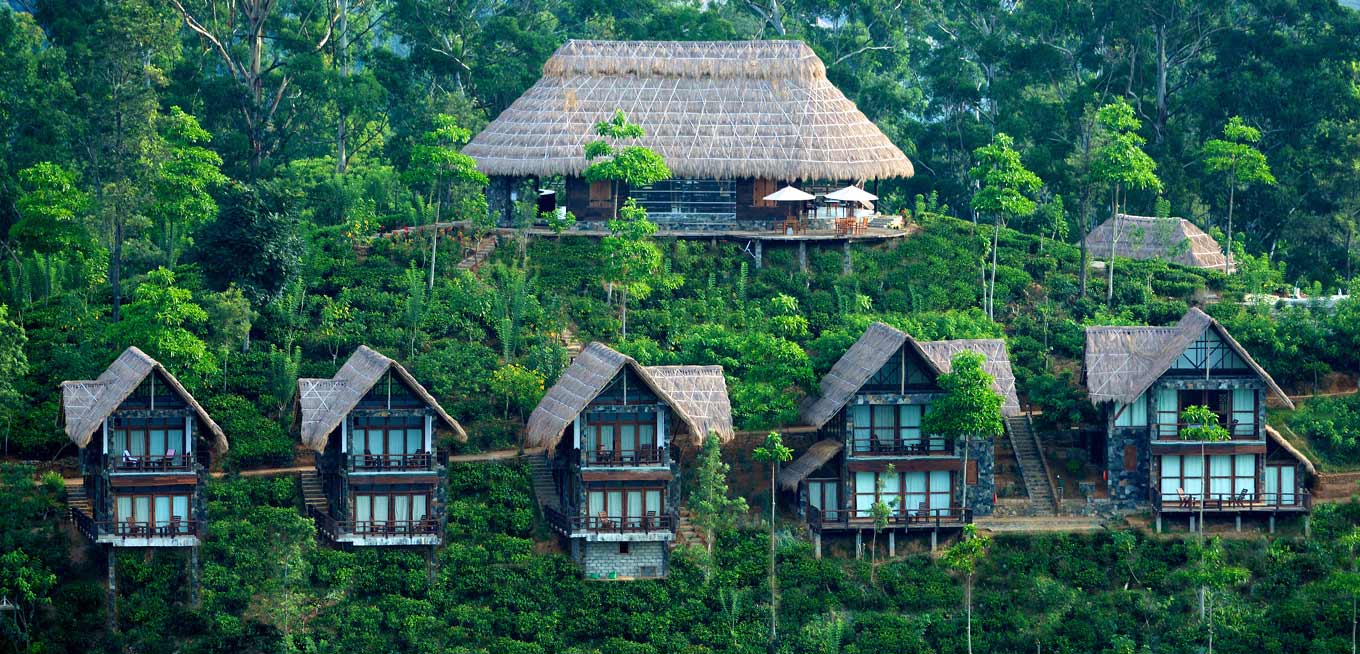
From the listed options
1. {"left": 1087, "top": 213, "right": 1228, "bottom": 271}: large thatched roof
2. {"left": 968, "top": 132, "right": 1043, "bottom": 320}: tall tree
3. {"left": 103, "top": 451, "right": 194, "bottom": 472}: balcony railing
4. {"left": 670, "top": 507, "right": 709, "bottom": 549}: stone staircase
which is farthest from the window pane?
{"left": 1087, "top": 213, "right": 1228, "bottom": 271}: large thatched roof

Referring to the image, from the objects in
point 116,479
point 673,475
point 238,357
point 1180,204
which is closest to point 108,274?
point 238,357

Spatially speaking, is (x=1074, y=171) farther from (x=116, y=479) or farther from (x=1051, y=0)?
(x=116, y=479)

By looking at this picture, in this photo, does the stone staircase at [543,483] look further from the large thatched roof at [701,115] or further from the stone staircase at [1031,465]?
the large thatched roof at [701,115]

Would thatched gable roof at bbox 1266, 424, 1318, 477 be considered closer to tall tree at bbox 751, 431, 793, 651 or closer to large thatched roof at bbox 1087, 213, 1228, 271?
tall tree at bbox 751, 431, 793, 651

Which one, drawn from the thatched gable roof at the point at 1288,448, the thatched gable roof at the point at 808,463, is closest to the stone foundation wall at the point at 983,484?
the thatched gable roof at the point at 808,463

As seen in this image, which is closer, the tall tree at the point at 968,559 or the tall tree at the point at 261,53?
the tall tree at the point at 968,559
